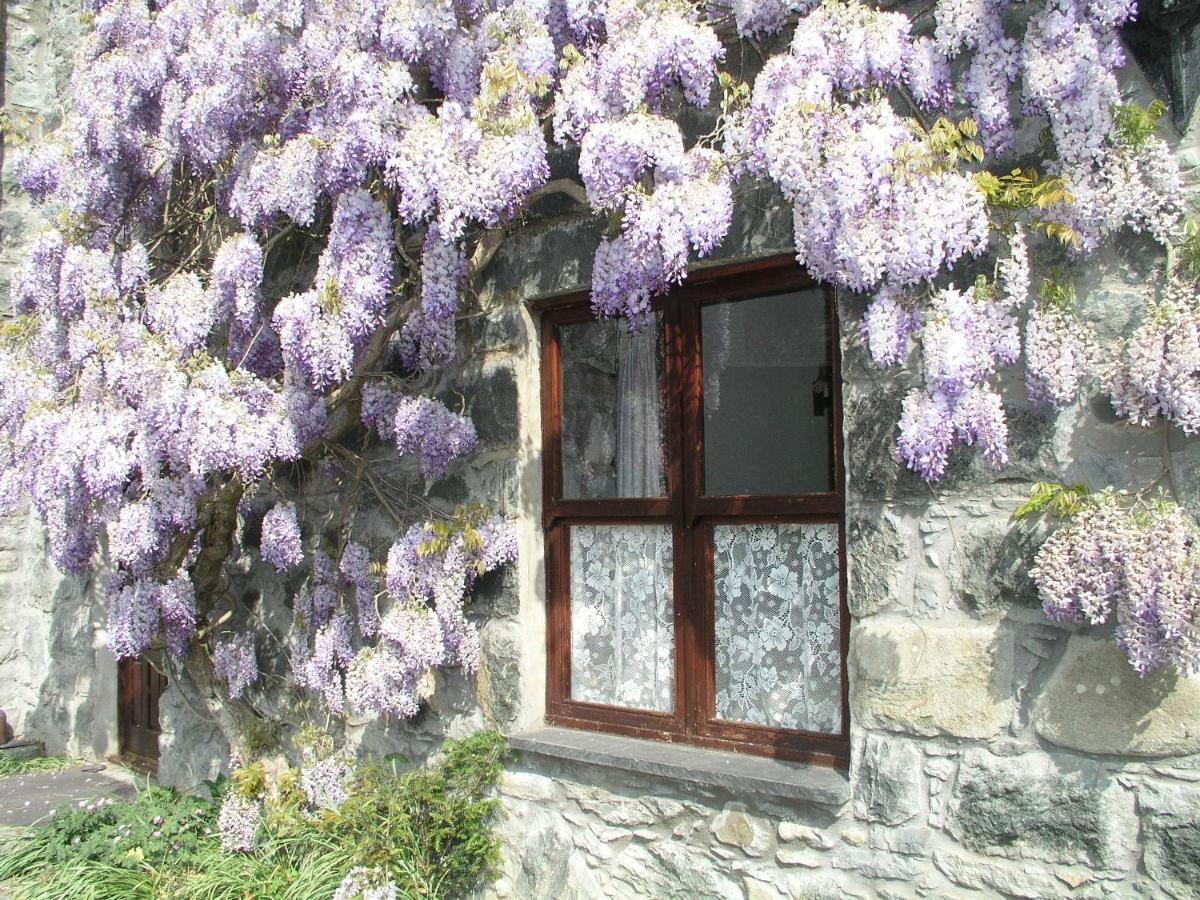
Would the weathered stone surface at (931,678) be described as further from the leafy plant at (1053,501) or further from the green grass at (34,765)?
the green grass at (34,765)

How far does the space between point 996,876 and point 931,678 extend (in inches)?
A: 18.2

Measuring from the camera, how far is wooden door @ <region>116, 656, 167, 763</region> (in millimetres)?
5536

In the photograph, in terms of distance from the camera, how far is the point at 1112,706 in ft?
7.20

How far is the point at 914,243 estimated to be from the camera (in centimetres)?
226

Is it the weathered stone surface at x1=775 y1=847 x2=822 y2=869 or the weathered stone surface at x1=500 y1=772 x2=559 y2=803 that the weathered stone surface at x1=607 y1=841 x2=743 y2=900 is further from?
the weathered stone surface at x1=500 y1=772 x2=559 y2=803

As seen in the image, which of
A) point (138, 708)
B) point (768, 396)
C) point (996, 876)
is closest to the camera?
point (996, 876)

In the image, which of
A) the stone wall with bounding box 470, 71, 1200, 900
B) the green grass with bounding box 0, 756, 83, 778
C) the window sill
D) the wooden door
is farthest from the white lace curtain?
the green grass with bounding box 0, 756, 83, 778

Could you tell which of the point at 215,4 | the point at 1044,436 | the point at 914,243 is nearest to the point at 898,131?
the point at 914,243

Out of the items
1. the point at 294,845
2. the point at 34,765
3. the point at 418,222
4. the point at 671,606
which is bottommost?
the point at 34,765

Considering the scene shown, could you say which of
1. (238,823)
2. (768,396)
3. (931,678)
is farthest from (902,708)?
(238,823)

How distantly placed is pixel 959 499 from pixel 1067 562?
0.35m

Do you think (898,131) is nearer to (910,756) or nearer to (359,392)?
(910,756)

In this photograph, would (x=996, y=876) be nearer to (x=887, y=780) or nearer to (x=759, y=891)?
(x=887, y=780)

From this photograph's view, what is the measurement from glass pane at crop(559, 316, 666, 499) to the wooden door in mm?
3250
